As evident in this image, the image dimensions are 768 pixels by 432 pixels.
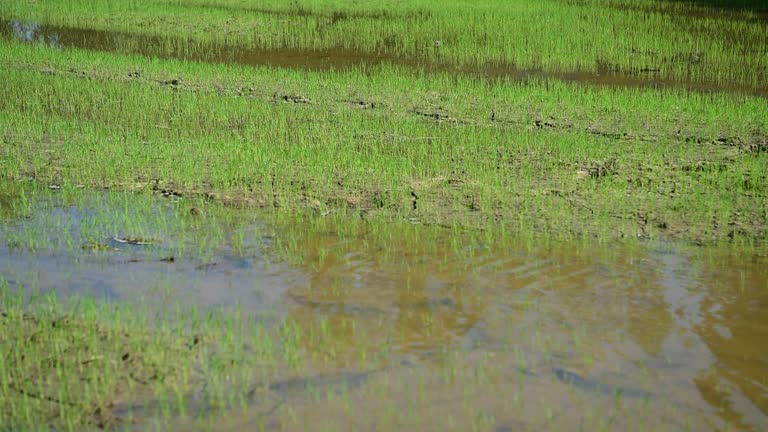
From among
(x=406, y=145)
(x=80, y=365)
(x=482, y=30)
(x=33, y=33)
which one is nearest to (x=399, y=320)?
(x=80, y=365)

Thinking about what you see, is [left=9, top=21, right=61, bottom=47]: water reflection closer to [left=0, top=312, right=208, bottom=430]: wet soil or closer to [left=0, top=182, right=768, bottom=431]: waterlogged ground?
[left=0, top=182, right=768, bottom=431]: waterlogged ground

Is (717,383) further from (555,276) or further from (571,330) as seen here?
(555,276)

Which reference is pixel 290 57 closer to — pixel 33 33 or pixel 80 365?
pixel 33 33

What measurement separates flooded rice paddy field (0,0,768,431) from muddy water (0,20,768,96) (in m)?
0.36

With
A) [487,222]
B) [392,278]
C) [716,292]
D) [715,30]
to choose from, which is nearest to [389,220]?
[487,222]

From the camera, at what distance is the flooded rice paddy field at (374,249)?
12.2 ft

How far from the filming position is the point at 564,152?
8.19 meters

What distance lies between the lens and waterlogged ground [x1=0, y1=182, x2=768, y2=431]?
3625 millimetres

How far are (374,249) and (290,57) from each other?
910cm

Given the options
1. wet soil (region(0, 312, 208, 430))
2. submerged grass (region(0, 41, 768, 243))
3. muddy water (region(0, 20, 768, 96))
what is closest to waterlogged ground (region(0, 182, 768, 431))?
wet soil (region(0, 312, 208, 430))

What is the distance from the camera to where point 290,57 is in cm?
1432

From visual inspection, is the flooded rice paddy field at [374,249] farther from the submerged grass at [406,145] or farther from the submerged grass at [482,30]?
the submerged grass at [482,30]

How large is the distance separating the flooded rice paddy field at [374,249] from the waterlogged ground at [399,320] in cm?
2

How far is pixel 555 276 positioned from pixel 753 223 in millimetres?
1821
